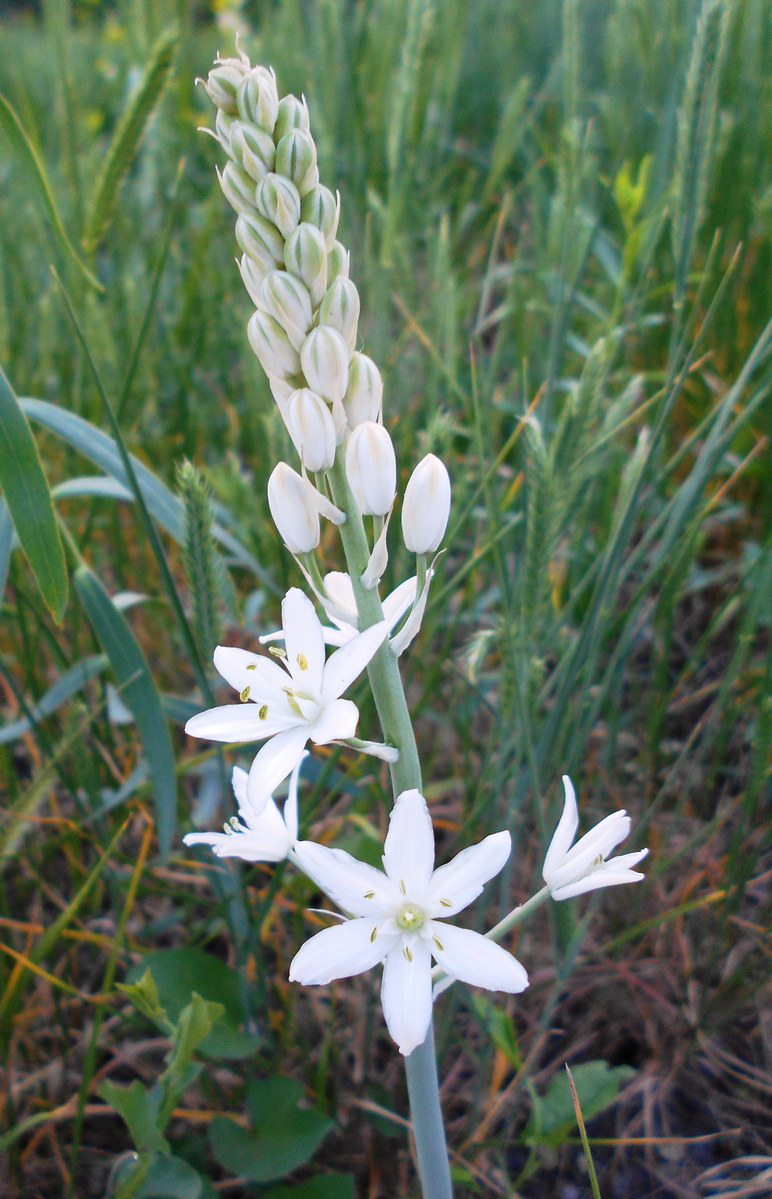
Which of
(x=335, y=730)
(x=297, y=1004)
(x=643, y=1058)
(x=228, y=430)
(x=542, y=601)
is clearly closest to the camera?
(x=335, y=730)

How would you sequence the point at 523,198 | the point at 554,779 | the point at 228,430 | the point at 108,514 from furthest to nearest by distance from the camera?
the point at 523,198 → the point at 228,430 → the point at 108,514 → the point at 554,779

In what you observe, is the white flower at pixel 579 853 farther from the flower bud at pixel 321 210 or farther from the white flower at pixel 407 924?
the flower bud at pixel 321 210

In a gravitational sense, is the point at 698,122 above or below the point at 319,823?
above

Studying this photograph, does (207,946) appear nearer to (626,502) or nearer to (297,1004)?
(297,1004)

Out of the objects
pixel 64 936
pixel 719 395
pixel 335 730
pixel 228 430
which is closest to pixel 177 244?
pixel 228 430

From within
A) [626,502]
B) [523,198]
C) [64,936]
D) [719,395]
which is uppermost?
[523,198]

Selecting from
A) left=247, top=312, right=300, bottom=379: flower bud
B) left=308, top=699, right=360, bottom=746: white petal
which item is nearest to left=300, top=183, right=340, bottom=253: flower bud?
left=247, top=312, right=300, bottom=379: flower bud

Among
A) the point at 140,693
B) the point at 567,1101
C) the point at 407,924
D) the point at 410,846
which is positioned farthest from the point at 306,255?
the point at 567,1101
